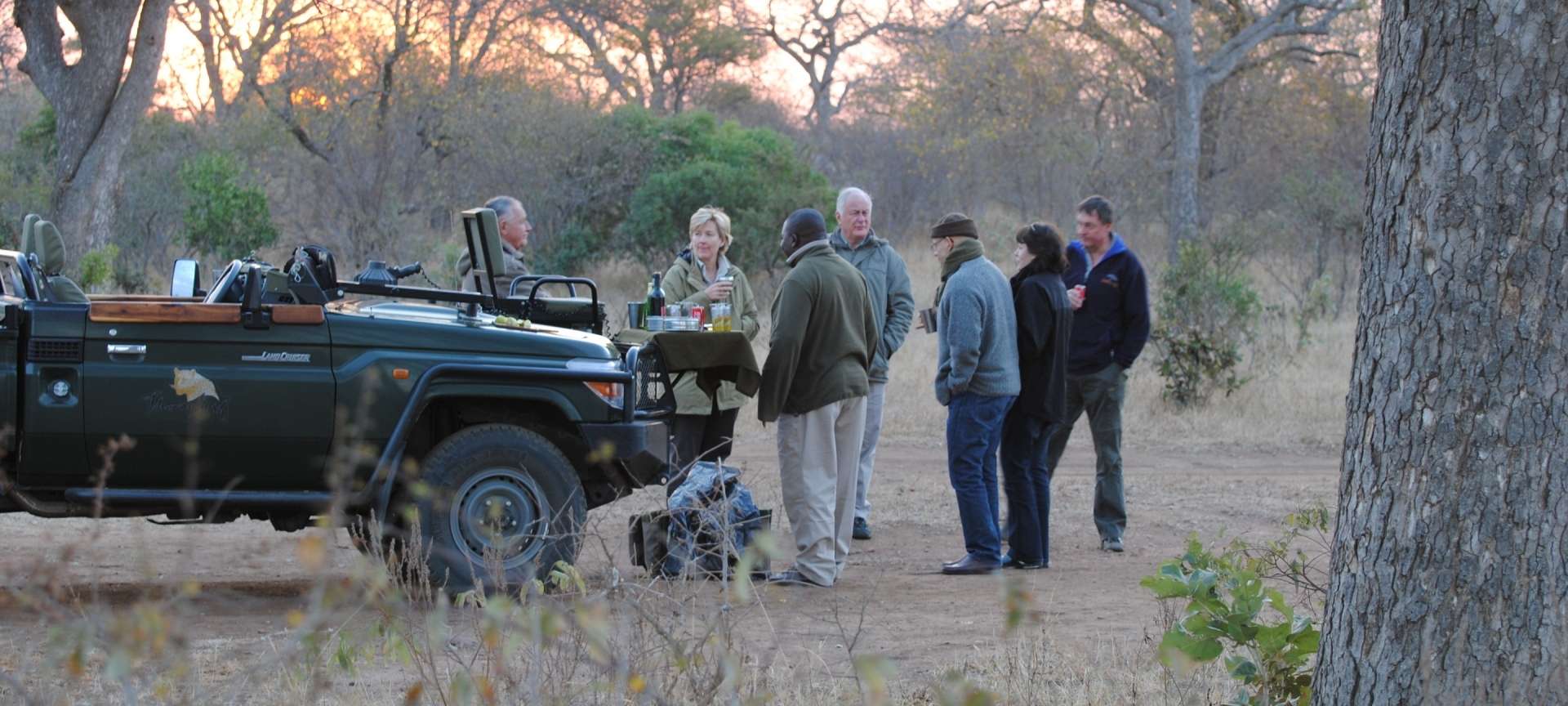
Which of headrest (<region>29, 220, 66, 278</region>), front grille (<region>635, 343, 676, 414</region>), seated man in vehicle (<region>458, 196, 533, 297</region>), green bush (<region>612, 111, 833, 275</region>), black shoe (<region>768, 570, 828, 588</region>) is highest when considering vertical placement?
green bush (<region>612, 111, 833, 275</region>)

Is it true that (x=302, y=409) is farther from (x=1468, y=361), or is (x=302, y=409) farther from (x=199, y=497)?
(x=1468, y=361)

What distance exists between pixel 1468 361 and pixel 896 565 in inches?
185

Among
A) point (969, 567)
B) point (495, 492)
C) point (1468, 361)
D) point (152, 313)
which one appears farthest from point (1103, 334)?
point (1468, 361)

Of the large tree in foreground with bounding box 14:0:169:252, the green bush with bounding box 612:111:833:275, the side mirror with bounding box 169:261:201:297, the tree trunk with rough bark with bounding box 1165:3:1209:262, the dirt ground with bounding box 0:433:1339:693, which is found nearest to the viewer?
the dirt ground with bounding box 0:433:1339:693

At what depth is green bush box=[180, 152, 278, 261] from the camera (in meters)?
19.7

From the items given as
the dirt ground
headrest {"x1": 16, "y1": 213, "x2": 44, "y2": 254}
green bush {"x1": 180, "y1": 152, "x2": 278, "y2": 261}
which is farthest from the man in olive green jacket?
green bush {"x1": 180, "y1": 152, "x2": 278, "y2": 261}

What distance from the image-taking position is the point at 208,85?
27.9m

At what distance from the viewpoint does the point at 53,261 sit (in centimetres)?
659

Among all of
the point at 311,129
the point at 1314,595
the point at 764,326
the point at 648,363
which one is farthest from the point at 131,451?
the point at 311,129

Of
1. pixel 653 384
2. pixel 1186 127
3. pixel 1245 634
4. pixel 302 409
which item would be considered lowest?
pixel 1245 634

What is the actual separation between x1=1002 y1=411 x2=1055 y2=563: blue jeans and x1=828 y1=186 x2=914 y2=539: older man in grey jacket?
76 cm

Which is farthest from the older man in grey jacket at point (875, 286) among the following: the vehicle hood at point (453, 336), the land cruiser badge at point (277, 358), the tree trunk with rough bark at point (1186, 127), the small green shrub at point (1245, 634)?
the tree trunk with rough bark at point (1186, 127)

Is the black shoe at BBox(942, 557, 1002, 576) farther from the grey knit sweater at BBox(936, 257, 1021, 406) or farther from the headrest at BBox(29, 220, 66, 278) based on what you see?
the headrest at BBox(29, 220, 66, 278)

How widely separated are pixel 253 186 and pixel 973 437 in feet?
49.2
